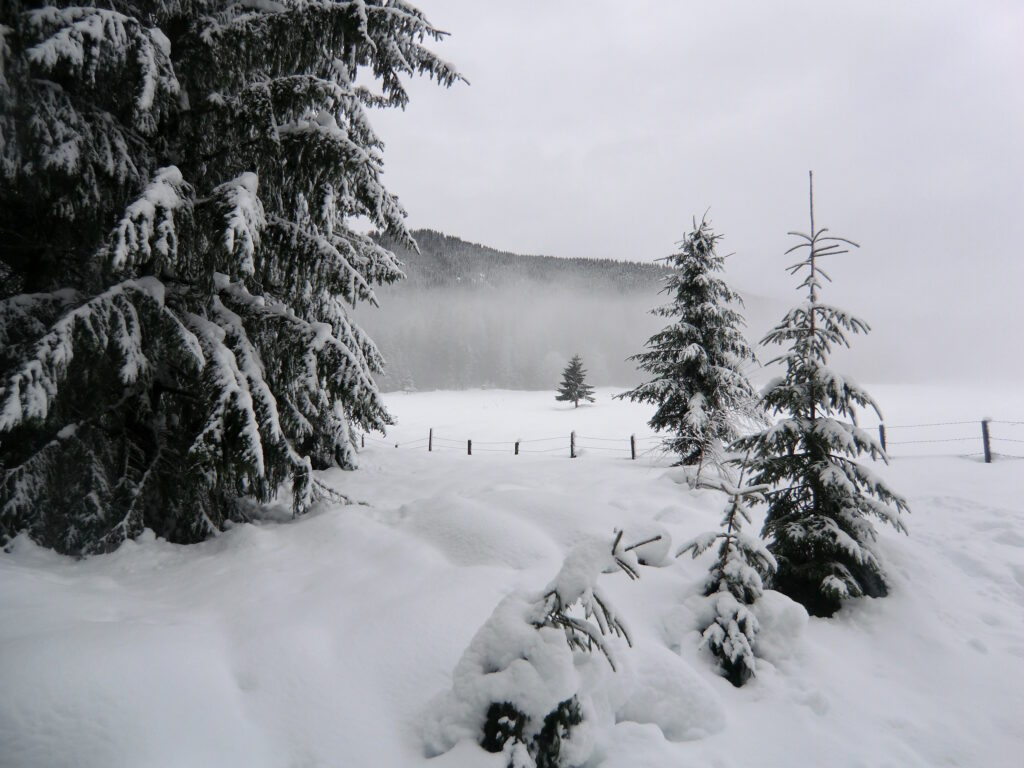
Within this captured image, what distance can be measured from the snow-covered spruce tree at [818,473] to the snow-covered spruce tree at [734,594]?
0.96 metres

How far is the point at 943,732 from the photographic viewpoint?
3475 millimetres

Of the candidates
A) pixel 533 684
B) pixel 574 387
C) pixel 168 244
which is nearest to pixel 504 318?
pixel 574 387

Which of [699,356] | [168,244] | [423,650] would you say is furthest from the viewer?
[699,356]

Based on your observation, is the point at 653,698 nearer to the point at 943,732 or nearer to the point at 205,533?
the point at 943,732

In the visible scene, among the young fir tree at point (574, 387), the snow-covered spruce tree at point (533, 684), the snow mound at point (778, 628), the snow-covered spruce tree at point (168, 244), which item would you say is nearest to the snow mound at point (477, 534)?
the snow-covered spruce tree at point (168, 244)

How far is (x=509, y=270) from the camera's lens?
5625 inches

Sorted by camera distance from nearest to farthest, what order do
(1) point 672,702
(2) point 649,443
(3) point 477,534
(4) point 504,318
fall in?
(1) point 672,702, (3) point 477,534, (2) point 649,443, (4) point 504,318

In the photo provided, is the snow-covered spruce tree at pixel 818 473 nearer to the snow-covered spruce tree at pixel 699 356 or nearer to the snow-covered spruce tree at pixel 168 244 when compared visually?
the snow-covered spruce tree at pixel 168 244

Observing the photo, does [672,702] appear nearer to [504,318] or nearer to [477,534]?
[477,534]

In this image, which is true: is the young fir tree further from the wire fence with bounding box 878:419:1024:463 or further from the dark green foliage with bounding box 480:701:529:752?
the dark green foliage with bounding box 480:701:529:752

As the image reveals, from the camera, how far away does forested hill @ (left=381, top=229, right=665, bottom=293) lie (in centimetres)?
11794

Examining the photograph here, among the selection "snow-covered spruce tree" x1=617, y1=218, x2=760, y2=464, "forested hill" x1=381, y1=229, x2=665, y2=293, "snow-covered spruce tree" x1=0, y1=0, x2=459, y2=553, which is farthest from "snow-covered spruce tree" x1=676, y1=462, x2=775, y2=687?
"forested hill" x1=381, y1=229, x2=665, y2=293

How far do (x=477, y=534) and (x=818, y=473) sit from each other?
3.67 metres

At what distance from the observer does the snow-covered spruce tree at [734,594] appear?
12.6ft
